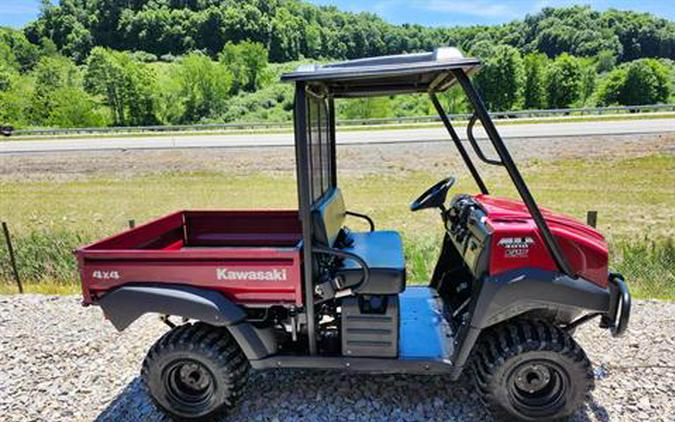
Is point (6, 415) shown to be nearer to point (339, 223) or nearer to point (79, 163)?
point (339, 223)

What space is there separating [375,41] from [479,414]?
58.9 m

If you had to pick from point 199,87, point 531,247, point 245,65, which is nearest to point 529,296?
point 531,247

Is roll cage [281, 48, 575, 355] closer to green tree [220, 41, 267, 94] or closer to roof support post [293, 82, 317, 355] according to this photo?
roof support post [293, 82, 317, 355]

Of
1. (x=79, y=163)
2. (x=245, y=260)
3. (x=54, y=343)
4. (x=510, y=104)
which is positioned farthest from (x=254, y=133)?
(x=510, y=104)

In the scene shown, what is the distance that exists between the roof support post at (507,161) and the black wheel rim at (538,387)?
0.60 metres

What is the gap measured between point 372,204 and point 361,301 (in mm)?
6691

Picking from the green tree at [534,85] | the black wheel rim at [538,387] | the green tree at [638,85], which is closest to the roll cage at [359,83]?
Result: the black wheel rim at [538,387]

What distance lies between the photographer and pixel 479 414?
299 centimetres

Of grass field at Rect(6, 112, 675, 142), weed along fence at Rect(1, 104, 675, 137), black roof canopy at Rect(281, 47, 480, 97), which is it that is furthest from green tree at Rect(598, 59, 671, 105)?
black roof canopy at Rect(281, 47, 480, 97)

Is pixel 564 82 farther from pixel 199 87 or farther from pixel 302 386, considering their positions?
pixel 302 386

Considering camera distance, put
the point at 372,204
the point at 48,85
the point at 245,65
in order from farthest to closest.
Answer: the point at 245,65 < the point at 48,85 < the point at 372,204

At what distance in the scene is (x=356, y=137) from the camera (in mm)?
17641

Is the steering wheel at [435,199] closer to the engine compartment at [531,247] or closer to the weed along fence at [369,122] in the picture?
the engine compartment at [531,247]

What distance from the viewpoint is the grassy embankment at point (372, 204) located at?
6.07 metres
